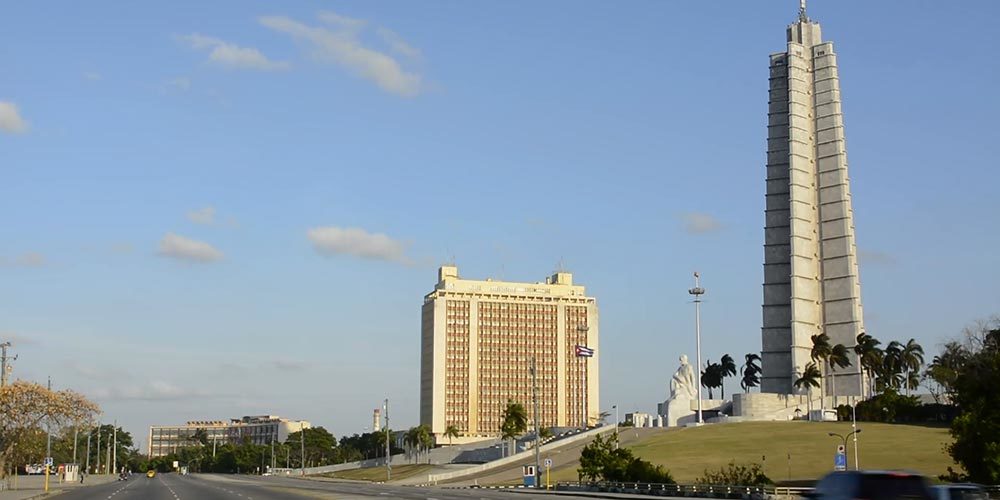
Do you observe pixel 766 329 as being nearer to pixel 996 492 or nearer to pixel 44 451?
pixel 44 451

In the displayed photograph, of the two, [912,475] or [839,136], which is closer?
[912,475]

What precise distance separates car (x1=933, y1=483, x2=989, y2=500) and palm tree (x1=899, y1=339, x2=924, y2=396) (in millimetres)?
139982

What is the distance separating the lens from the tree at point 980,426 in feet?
192

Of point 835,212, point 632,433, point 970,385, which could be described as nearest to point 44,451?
point 632,433

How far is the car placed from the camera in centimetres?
2489

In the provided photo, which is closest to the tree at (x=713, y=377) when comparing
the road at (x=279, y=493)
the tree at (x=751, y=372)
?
the tree at (x=751, y=372)

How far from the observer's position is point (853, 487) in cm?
2230

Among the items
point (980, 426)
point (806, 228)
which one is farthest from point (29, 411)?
point (806, 228)

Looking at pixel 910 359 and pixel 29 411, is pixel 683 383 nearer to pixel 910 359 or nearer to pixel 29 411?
pixel 910 359

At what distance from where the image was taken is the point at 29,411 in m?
87.8

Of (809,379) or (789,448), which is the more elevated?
(809,379)

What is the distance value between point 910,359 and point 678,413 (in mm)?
35296

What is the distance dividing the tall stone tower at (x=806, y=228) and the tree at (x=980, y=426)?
87.0 meters

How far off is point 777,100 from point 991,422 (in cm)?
10991
